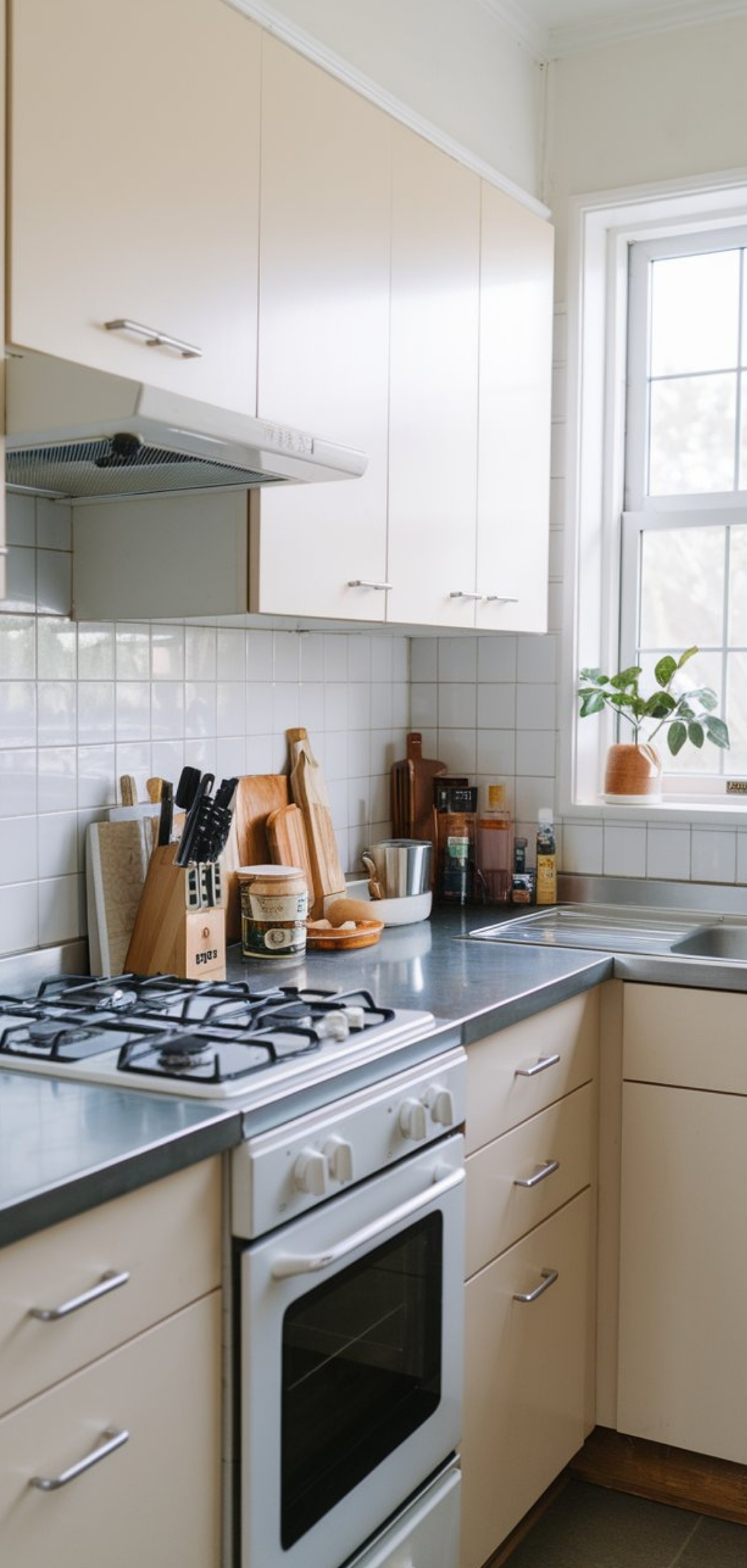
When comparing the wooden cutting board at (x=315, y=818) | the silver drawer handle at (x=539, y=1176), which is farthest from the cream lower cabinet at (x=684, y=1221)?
the wooden cutting board at (x=315, y=818)

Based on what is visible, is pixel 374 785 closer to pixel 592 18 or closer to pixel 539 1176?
pixel 539 1176

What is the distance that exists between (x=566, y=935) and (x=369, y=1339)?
43.7 inches

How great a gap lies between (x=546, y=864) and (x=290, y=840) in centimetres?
69

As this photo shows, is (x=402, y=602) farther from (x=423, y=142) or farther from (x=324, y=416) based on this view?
(x=423, y=142)

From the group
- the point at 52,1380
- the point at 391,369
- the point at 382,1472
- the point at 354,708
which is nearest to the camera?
the point at 52,1380

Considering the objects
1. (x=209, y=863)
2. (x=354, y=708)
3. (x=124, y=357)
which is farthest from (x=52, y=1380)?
(x=354, y=708)

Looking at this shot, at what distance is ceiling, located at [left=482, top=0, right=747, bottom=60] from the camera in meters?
2.92

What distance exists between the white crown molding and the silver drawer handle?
7.43ft

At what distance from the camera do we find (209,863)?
2137 millimetres

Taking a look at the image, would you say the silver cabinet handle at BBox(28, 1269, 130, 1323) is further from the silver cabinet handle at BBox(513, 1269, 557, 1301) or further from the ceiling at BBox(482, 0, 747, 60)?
the ceiling at BBox(482, 0, 747, 60)

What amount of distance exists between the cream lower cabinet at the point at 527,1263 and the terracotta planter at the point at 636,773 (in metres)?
0.71

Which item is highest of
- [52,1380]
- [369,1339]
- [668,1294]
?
[52,1380]

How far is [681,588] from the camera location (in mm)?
3221

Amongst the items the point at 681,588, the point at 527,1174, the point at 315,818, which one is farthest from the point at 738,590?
the point at 527,1174
